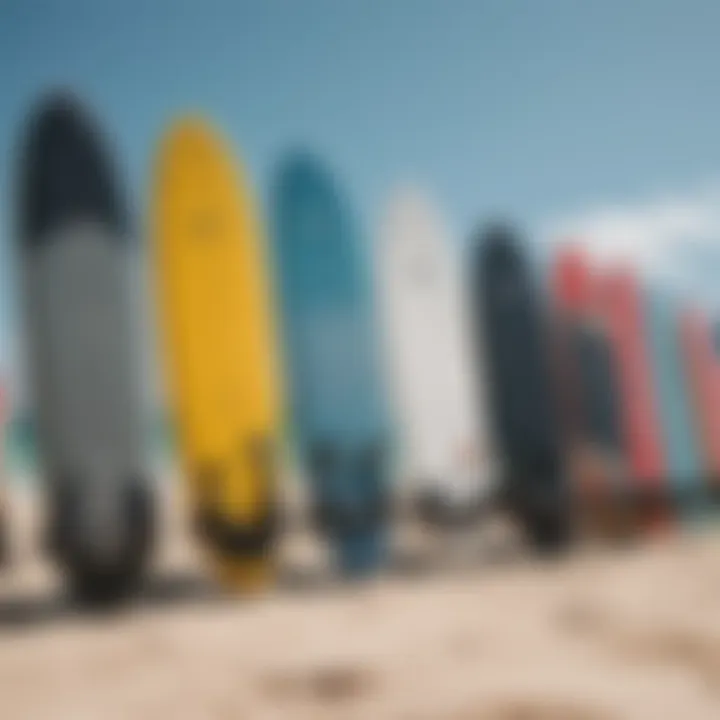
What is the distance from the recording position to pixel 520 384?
3895mm

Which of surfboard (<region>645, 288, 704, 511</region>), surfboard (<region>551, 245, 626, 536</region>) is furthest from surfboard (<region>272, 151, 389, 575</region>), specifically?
surfboard (<region>645, 288, 704, 511</region>)

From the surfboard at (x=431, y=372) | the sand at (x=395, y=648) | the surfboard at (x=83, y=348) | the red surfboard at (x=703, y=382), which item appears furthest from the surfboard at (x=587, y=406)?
the surfboard at (x=83, y=348)

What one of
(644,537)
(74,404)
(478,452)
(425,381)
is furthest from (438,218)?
(74,404)

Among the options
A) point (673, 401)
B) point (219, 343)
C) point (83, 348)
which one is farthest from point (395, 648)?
point (673, 401)

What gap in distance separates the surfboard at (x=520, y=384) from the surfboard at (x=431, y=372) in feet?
0.43

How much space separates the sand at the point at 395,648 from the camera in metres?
1.61

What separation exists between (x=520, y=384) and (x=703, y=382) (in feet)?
5.41

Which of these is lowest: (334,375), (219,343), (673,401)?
(673,401)

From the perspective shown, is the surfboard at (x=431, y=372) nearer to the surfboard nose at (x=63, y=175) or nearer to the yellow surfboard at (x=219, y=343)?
the yellow surfboard at (x=219, y=343)

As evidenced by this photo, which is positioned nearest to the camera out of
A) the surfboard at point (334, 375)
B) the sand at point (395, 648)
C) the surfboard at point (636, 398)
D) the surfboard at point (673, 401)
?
the sand at point (395, 648)

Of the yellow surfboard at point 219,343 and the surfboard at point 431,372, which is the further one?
the surfboard at point 431,372

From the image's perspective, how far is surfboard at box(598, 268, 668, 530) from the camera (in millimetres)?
4270

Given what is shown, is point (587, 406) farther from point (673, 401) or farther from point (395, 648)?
point (395, 648)

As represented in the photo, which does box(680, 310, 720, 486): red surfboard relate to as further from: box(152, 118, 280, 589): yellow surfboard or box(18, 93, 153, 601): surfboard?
box(18, 93, 153, 601): surfboard
